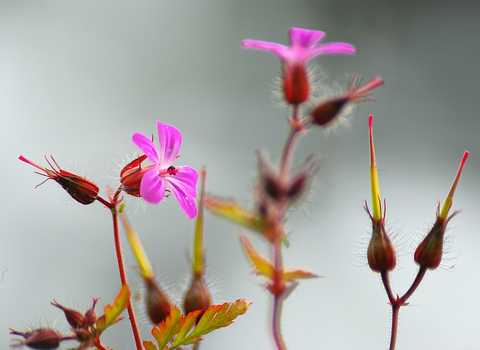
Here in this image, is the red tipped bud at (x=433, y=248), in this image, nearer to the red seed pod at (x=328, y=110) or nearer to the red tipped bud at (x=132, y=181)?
the red seed pod at (x=328, y=110)

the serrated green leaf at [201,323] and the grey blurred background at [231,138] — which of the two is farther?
the grey blurred background at [231,138]

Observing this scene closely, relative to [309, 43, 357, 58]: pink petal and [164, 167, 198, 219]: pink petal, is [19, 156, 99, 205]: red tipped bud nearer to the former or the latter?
[164, 167, 198, 219]: pink petal

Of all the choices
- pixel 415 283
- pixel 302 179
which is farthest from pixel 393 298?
pixel 302 179

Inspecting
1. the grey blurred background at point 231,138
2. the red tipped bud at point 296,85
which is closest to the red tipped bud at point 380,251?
the red tipped bud at point 296,85

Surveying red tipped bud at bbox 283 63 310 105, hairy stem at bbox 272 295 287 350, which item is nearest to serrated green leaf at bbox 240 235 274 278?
hairy stem at bbox 272 295 287 350

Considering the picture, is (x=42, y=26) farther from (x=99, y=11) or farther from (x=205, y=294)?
(x=205, y=294)

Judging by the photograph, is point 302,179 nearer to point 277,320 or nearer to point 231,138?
point 277,320

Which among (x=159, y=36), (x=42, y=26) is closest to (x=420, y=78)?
(x=159, y=36)
